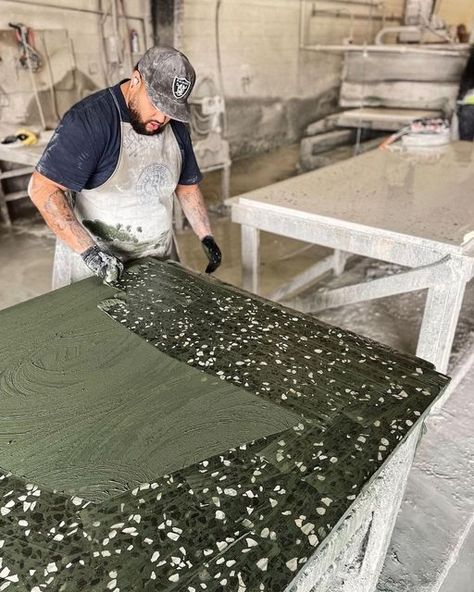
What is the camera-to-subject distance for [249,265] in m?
2.46

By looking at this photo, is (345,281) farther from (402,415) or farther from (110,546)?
(110,546)

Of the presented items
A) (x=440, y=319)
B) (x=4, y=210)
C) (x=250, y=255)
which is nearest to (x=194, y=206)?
(x=250, y=255)

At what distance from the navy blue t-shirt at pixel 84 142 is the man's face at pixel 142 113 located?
3cm

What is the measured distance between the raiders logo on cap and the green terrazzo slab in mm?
588

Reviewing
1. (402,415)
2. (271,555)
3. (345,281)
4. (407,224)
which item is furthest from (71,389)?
(345,281)

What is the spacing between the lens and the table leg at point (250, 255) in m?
2.37

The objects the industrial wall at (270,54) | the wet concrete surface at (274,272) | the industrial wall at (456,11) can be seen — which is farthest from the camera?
the industrial wall at (456,11)

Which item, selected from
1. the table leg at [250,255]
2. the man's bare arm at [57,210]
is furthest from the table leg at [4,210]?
the man's bare arm at [57,210]

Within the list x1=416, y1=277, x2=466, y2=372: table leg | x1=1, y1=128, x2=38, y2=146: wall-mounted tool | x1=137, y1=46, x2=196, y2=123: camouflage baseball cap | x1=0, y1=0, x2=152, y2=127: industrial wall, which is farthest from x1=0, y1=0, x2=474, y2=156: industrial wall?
x1=416, y1=277, x2=466, y2=372: table leg

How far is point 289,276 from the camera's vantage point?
137 inches

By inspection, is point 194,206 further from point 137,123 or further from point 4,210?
point 4,210

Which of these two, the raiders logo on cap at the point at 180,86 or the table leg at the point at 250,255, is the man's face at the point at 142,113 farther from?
the table leg at the point at 250,255

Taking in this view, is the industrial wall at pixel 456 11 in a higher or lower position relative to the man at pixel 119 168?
higher

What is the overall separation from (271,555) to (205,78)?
18.8ft
